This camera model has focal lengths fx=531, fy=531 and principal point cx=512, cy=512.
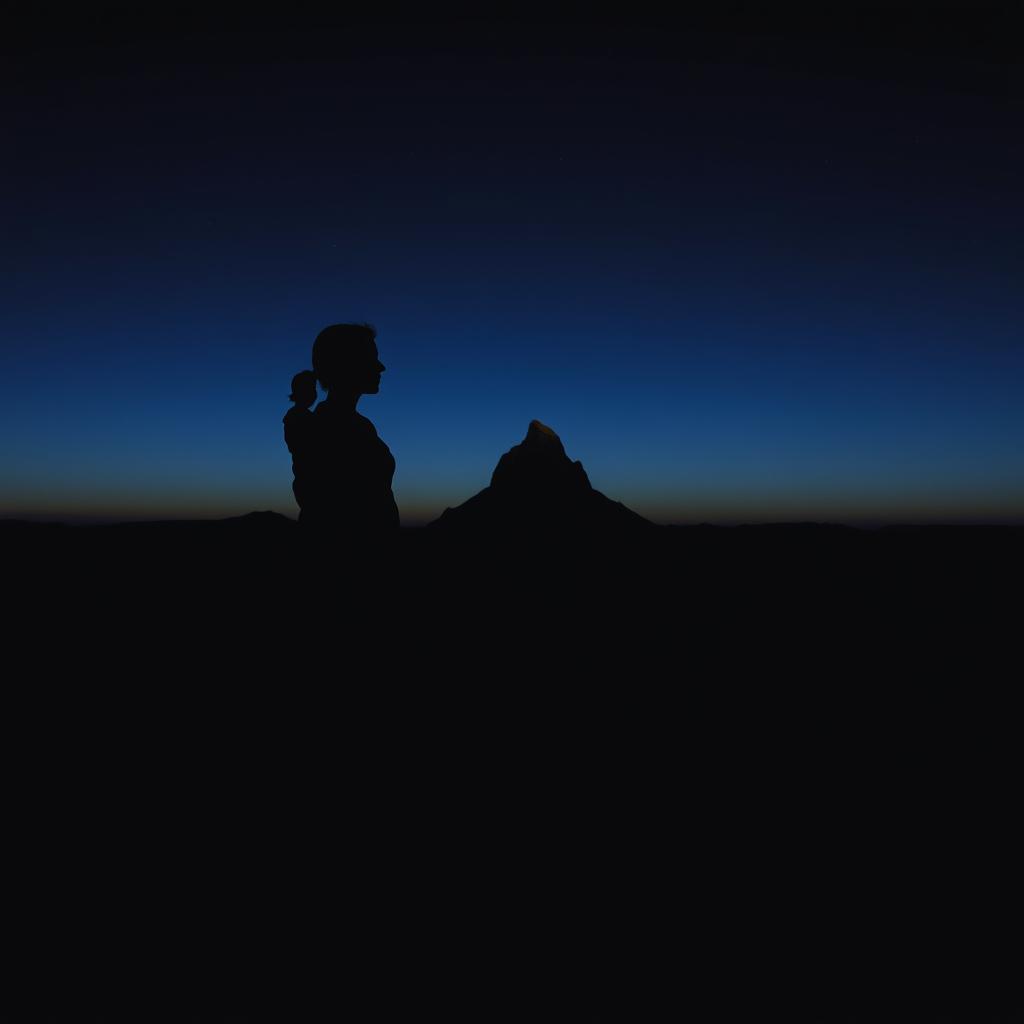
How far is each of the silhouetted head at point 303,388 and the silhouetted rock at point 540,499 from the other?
2795 cm

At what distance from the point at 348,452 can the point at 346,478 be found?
18 cm

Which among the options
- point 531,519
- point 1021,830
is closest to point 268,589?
point 1021,830

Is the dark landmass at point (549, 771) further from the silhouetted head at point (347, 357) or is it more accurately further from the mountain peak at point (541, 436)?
the mountain peak at point (541, 436)

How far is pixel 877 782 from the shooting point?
3.58 metres

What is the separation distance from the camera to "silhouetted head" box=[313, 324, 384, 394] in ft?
12.0

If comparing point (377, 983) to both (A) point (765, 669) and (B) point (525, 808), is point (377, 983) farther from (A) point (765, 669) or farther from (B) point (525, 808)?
(A) point (765, 669)

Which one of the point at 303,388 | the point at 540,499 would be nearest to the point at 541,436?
the point at 540,499

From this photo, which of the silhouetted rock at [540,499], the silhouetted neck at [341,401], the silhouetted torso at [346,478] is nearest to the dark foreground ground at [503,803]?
the silhouetted torso at [346,478]

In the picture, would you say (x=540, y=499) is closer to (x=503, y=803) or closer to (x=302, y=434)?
(x=302, y=434)

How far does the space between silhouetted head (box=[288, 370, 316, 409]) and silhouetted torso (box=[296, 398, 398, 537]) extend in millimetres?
398

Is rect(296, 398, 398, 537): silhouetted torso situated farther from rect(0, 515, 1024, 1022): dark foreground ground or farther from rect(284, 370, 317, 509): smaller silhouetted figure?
rect(0, 515, 1024, 1022): dark foreground ground

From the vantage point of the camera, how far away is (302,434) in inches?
147

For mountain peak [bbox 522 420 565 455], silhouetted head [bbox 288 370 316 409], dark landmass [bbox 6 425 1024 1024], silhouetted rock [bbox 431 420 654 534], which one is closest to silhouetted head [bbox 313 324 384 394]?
silhouetted head [bbox 288 370 316 409]

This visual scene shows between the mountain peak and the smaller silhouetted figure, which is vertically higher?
the mountain peak
